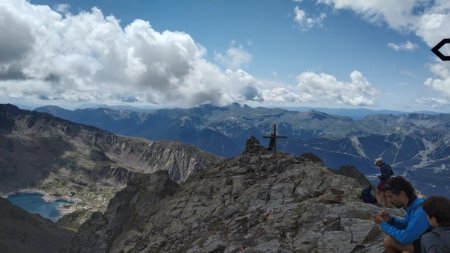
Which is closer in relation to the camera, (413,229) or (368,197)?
(413,229)

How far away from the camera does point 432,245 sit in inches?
470

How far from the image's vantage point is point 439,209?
39.5 feet

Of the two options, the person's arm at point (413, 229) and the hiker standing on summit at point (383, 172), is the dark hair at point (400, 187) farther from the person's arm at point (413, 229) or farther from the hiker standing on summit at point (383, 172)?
the hiker standing on summit at point (383, 172)

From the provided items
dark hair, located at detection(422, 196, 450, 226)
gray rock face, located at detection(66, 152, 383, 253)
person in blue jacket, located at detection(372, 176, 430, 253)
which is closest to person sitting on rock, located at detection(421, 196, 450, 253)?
dark hair, located at detection(422, 196, 450, 226)

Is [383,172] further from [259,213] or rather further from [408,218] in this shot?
→ [259,213]

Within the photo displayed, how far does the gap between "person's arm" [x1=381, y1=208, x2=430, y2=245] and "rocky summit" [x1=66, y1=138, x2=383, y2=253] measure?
26.5 ft

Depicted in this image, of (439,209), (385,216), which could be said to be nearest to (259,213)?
(385,216)

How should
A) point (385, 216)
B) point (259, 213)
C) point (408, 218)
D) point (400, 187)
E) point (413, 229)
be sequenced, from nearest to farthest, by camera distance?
point (413, 229) < point (400, 187) < point (408, 218) < point (385, 216) < point (259, 213)

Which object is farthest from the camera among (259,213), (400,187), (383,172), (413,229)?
(259,213)

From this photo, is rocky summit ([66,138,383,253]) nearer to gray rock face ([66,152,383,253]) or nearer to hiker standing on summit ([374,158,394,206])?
gray rock face ([66,152,383,253])

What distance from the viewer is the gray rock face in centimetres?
2695

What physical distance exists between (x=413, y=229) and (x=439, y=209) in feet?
9.03

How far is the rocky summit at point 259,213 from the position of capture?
88.5 feet

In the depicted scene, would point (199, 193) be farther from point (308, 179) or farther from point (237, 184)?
point (308, 179)
